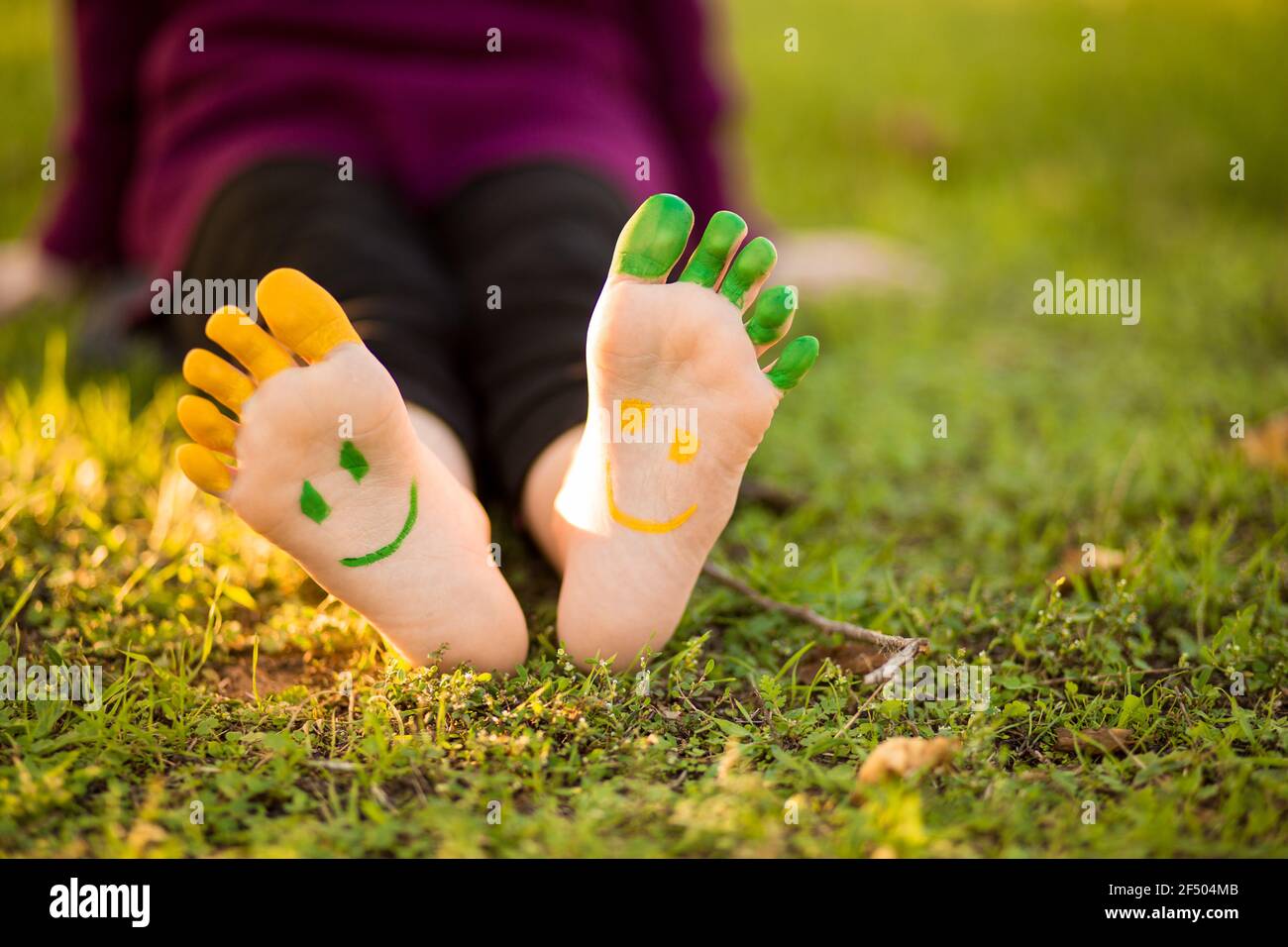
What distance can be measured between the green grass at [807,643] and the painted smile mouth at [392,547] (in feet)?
0.48

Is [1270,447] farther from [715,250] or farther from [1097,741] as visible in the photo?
[715,250]

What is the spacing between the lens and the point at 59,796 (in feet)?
3.14

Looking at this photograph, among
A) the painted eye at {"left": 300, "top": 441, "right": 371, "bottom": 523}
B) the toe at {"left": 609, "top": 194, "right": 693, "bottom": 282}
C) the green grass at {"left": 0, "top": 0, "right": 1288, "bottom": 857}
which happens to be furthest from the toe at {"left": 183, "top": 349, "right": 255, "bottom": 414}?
the toe at {"left": 609, "top": 194, "right": 693, "bottom": 282}

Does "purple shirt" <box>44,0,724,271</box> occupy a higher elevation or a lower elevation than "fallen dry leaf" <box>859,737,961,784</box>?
higher

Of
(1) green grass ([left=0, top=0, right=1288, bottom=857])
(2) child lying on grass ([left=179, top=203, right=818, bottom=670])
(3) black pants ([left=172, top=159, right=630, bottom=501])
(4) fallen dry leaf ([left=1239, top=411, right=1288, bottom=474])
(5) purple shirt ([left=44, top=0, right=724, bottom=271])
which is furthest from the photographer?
(5) purple shirt ([left=44, top=0, right=724, bottom=271])

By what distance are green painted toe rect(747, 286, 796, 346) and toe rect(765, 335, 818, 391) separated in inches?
1.1

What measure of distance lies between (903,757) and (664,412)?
1.47 ft

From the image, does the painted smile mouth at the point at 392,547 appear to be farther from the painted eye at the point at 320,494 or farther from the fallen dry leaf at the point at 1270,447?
the fallen dry leaf at the point at 1270,447

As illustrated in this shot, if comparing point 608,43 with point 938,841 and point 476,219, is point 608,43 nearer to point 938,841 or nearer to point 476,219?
point 476,219

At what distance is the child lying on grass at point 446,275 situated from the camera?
1.09 meters

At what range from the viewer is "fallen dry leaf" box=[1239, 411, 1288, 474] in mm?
1750

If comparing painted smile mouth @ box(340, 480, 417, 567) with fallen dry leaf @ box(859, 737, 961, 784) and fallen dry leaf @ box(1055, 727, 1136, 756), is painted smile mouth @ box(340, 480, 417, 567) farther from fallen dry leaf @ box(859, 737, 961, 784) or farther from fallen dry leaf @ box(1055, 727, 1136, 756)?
fallen dry leaf @ box(1055, 727, 1136, 756)

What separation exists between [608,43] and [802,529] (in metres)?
1.23
